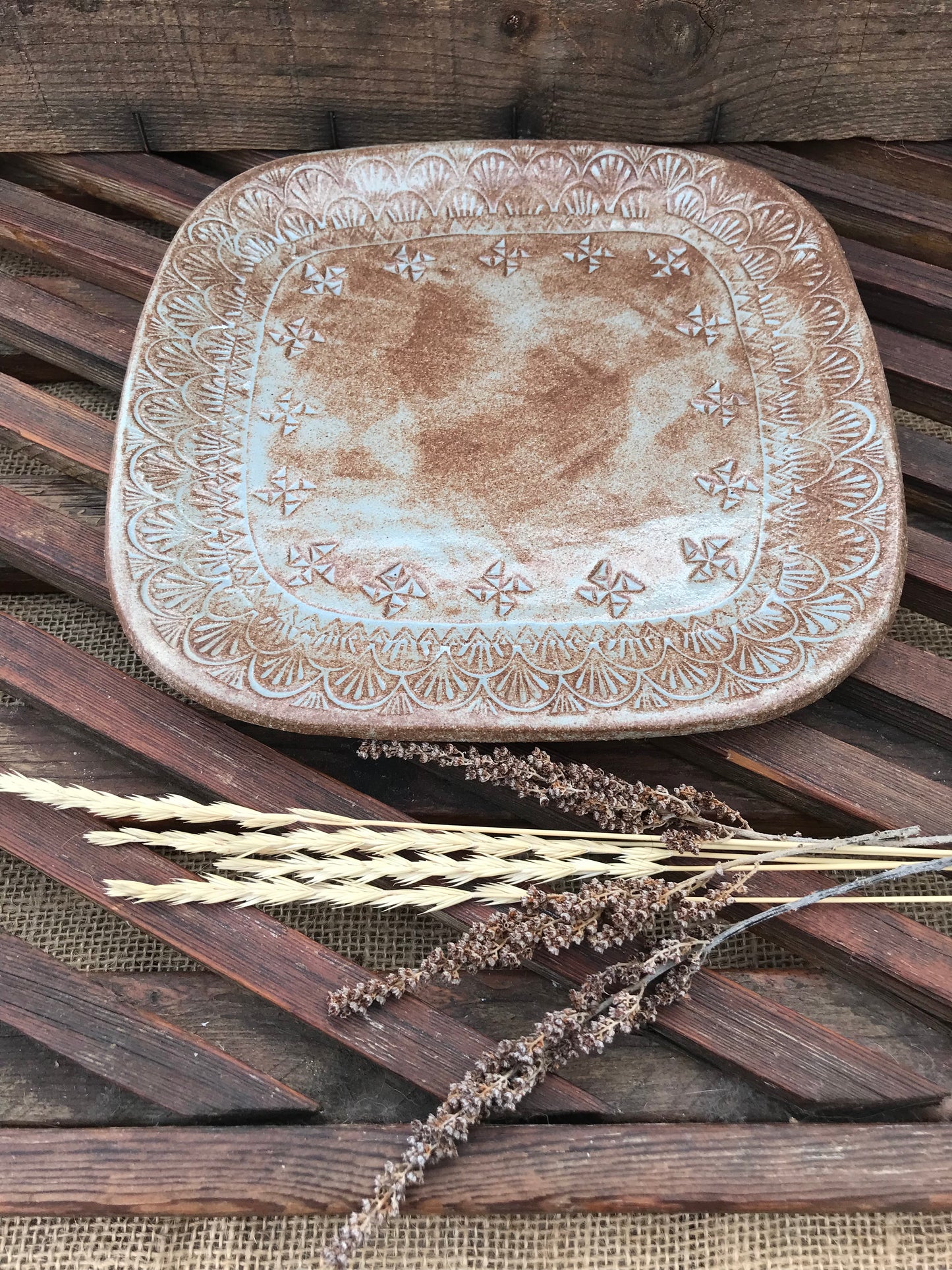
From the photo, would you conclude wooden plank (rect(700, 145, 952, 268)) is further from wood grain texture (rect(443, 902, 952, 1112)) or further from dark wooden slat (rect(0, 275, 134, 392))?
wood grain texture (rect(443, 902, 952, 1112))

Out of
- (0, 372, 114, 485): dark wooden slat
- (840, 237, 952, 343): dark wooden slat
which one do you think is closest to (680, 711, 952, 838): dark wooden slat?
(840, 237, 952, 343): dark wooden slat

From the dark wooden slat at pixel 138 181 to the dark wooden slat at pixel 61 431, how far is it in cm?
40

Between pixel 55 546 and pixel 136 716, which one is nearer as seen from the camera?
pixel 136 716

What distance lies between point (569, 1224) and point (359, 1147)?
0.24 metres

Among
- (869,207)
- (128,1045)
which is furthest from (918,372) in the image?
(128,1045)

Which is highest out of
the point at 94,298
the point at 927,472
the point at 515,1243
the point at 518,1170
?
the point at 94,298

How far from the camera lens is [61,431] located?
4.45ft

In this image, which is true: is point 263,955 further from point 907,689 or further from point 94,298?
point 94,298

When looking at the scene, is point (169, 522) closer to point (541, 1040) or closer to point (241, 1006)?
point (241, 1006)

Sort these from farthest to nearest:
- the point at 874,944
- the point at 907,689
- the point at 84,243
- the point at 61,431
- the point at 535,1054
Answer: the point at 84,243 < the point at 61,431 < the point at 907,689 < the point at 874,944 < the point at 535,1054

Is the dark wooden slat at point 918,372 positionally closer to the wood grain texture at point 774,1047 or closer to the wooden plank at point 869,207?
the wooden plank at point 869,207

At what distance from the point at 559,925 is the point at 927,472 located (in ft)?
2.67

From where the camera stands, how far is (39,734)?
4.04ft

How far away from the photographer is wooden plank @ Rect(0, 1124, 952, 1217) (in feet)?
3.11
